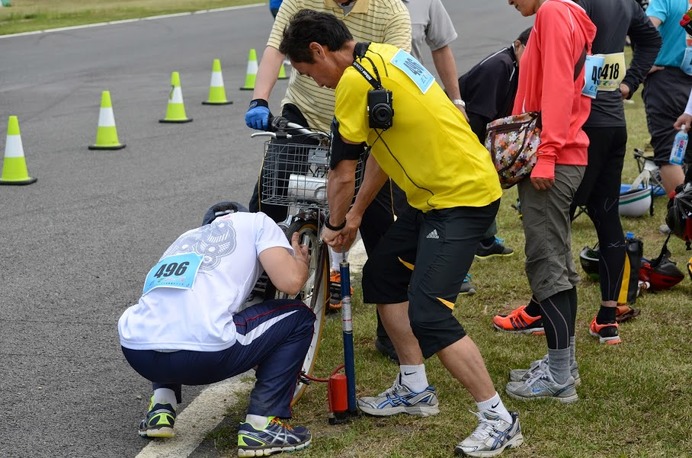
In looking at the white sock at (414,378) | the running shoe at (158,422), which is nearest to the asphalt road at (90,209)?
the running shoe at (158,422)

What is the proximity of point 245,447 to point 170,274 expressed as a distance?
2.47 feet

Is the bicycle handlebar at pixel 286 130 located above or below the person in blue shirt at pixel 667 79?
above

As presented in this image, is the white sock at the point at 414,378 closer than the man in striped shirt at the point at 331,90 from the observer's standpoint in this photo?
Yes

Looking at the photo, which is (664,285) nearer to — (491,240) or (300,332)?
(491,240)

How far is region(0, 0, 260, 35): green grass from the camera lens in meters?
25.0

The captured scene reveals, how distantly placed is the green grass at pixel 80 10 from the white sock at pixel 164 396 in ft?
65.5

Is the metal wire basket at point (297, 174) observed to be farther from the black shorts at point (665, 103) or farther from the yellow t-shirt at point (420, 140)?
the black shorts at point (665, 103)

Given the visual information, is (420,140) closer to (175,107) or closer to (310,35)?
(310,35)

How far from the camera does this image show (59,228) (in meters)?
8.09

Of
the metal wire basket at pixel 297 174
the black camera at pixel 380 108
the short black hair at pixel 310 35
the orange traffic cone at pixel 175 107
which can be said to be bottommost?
the orange traffic cone at pixel 175 107

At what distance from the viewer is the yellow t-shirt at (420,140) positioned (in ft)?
13.4

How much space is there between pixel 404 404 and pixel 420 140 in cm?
123

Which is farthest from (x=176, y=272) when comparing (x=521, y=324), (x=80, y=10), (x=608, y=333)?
(x=80, y=10)

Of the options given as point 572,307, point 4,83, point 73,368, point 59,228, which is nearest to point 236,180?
point 59,228
